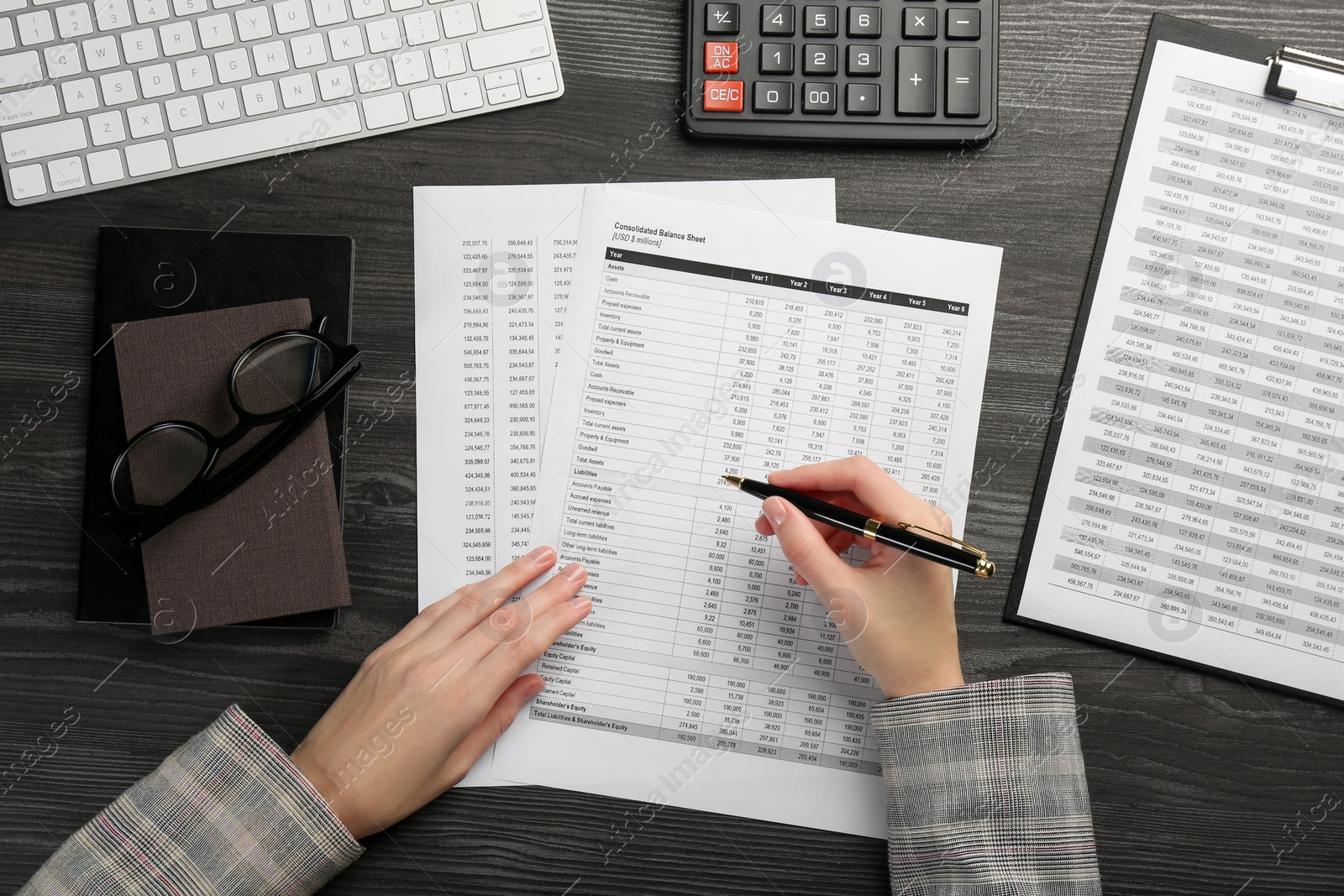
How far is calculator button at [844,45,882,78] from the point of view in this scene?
70 cm

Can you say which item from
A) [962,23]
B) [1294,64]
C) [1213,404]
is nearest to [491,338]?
[962,23]

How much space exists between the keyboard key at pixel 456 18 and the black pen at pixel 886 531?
455 millimetres

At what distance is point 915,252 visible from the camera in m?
0.73

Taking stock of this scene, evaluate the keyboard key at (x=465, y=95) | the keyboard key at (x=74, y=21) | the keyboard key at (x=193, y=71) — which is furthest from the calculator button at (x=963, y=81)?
the keyboard key at (x=74, y=21)

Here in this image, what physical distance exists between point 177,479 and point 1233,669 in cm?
93

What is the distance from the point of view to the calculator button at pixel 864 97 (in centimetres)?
70

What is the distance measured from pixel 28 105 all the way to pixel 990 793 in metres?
0.98

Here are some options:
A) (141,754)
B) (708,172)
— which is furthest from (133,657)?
(708,172)

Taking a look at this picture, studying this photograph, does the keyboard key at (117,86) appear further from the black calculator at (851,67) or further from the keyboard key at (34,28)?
the black calculator at (851,67)

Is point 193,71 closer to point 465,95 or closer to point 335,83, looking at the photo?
point 335,83

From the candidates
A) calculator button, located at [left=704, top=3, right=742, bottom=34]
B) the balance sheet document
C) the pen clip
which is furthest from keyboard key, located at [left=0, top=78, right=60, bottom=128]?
the pen clip

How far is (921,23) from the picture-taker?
0.70m

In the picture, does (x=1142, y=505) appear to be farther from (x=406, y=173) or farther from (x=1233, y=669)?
(x=406, y=173)

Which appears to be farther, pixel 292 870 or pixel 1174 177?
pixel 1174 177
